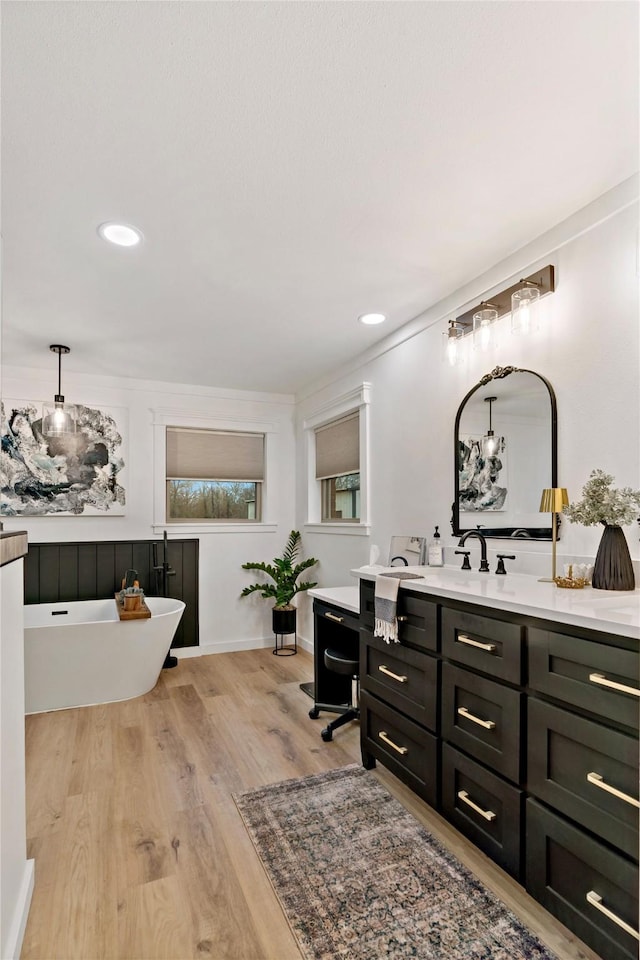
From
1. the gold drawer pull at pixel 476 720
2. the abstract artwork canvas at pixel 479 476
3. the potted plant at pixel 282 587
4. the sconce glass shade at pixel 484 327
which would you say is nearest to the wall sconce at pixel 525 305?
the sconce glass shade at pixel 484 327

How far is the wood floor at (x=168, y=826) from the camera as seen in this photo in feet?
5.04

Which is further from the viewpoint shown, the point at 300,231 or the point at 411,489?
the point at 411,489

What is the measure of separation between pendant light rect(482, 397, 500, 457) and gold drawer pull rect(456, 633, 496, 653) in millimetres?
1058

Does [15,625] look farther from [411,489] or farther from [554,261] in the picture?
[554,261]

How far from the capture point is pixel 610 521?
5.79 feet

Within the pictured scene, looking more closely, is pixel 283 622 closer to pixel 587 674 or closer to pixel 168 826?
pixel 168 826

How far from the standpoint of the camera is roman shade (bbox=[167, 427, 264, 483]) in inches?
188

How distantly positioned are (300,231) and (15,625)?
6.25 ft

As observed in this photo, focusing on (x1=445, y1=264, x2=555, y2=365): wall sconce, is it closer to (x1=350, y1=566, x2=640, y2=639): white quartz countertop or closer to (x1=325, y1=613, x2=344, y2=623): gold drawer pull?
(x1=350, y1=566, x2=640, y2=639): white quartz countertop

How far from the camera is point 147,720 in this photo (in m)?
3.20

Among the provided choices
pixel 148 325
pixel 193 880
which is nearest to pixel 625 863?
pixel 193 880

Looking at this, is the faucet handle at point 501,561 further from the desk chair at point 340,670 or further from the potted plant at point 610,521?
the desk chair at point 340,670

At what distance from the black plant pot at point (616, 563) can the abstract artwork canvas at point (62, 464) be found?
152 inches

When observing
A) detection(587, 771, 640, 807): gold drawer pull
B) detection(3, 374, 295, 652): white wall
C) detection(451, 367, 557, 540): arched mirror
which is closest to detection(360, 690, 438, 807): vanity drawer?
detection(587, 771, 640, 807): gold drawer pull
